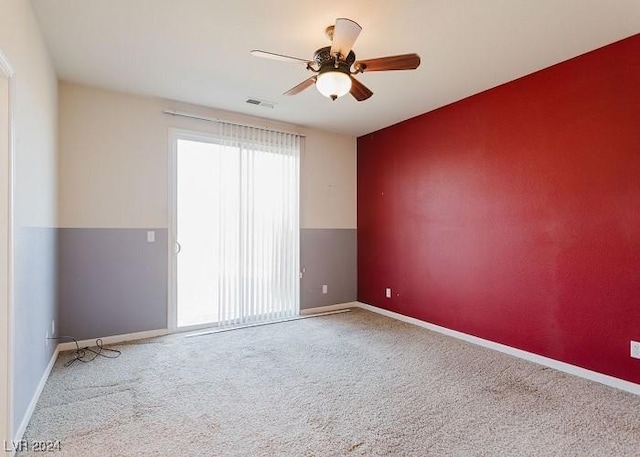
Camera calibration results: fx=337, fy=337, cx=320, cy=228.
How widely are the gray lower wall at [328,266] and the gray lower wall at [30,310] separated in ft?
9.18

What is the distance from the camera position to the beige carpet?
1.87 metres

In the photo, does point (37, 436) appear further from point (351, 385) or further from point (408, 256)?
point (408, 256)

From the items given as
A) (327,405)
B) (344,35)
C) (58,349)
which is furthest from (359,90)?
(58,349)

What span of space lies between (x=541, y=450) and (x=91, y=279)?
12.9ft

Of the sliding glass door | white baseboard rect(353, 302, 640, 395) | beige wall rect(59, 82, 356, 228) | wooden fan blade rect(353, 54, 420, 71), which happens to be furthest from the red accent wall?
beige wall rect(59, 82, 356, 228)

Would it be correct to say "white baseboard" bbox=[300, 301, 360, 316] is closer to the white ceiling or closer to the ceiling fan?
the white ceiling

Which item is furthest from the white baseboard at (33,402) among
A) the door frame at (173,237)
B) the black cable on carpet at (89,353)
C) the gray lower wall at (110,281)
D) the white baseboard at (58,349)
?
the door frame at (173,237)

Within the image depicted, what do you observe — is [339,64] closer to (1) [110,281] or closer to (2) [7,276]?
(2) [7,276]

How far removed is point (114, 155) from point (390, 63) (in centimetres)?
296

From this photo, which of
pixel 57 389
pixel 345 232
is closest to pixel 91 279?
pixel 57 389

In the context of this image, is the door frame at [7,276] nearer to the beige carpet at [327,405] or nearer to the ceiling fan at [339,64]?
the beige carpet at [327,405]

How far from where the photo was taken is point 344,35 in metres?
2.00

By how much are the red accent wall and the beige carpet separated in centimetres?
42

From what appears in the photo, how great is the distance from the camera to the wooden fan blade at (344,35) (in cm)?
187
